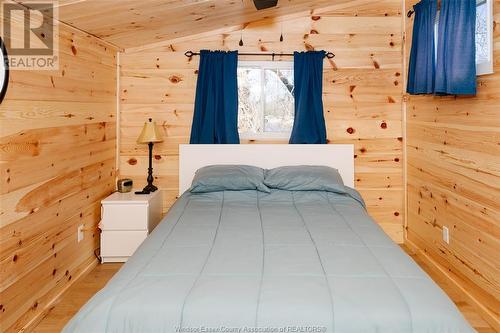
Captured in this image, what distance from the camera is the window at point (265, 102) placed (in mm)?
3900

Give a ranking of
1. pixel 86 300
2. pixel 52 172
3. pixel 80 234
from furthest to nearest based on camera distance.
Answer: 1. pixel 80 234
2. pixel 86 300
3. pixel 52 172

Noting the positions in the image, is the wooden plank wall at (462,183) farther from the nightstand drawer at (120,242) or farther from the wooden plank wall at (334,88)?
the nightstand drawer at (120,242)

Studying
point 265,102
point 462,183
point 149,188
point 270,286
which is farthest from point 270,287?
point 265,102

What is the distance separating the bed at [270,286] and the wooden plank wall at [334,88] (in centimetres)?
163

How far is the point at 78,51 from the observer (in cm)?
298

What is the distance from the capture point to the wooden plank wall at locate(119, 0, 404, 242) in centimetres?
382

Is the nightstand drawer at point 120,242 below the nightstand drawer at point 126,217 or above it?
below

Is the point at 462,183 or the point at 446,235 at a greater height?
the point at 462,183

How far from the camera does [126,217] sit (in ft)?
10.8

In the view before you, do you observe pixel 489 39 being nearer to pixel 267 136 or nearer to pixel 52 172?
pixel 267 136

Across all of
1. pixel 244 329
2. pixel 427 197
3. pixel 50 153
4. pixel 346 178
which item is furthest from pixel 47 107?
pixel 427 197

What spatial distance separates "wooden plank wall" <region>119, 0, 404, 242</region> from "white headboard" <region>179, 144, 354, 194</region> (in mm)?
148

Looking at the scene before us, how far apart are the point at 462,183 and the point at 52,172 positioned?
2.70m

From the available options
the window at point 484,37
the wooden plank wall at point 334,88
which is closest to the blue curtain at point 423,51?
the window at point 484,37
